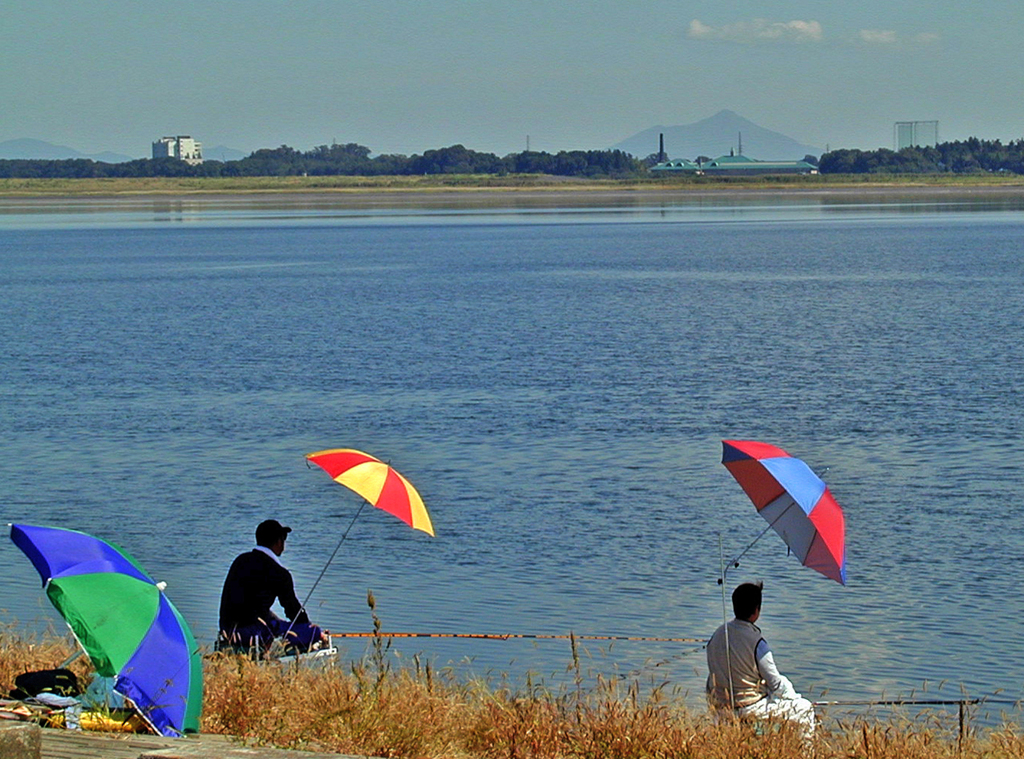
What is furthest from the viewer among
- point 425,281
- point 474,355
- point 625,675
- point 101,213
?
point 101,213

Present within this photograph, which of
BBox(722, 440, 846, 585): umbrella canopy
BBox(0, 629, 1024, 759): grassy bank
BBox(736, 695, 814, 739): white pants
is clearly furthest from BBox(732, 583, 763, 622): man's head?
BBox(722, 440, 846, 585): umbrella canopy

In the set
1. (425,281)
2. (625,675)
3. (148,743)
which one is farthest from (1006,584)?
(425,281)

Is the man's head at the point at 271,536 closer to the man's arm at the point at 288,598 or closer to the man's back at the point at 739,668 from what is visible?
the man's arm at the point at 288,598

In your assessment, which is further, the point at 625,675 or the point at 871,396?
the point at 871,396

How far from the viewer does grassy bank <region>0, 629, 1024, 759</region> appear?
299 inches

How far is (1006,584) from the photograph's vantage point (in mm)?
15086

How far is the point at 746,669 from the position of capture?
29.0 feet

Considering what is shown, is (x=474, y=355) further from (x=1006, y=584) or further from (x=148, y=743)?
(x=148, y=743)

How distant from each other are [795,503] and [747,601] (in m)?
1.25

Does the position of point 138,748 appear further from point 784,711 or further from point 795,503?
point 795,503

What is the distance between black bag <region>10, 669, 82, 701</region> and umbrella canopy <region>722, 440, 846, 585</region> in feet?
14.4

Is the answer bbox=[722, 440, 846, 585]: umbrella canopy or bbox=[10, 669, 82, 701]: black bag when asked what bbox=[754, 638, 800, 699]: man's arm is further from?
bbox=[10, 669, 82, 701]: black bag

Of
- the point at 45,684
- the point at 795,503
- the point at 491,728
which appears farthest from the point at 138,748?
the point at 795,503

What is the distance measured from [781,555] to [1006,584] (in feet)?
8.22
